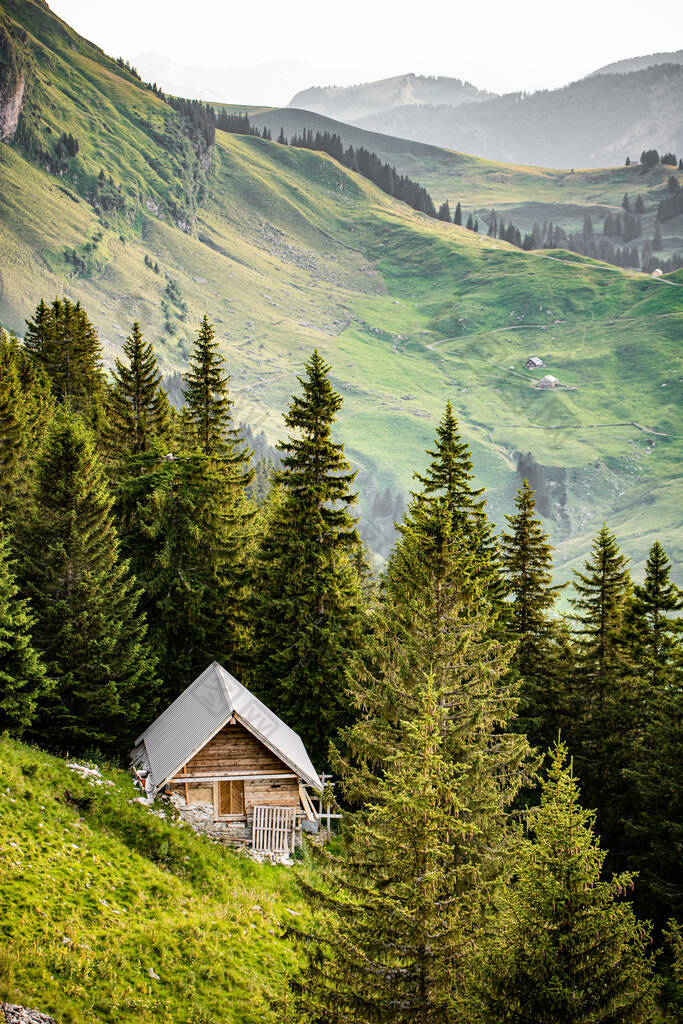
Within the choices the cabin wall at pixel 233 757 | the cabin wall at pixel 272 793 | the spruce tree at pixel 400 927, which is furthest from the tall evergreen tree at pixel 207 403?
the spruce tree at pixel 400 927

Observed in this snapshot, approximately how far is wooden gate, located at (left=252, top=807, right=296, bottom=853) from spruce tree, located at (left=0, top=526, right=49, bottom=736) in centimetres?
817

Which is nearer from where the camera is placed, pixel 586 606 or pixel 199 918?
pixel 199 918

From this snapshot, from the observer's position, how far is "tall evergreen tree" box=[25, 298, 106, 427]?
176 feet

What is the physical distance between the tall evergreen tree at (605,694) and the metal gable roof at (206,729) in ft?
40.6

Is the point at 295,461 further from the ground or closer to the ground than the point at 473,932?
further from the ground

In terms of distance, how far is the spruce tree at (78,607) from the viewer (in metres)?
24.5

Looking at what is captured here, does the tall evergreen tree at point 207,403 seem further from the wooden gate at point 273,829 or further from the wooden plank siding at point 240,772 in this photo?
the wooden gate at point 273,829

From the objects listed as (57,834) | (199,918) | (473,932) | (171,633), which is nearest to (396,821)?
(473,932)

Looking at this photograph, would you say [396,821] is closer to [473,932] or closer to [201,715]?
[473,932]

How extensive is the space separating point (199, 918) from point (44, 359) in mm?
47150

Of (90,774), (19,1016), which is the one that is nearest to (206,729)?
(90,774)

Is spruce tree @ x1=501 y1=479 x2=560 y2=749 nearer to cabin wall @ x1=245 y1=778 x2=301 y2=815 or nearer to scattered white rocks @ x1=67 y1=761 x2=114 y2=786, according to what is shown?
cabin wall @ x1=245 y1=778 x2=301 y2=815

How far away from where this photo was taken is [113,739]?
81.4 ft

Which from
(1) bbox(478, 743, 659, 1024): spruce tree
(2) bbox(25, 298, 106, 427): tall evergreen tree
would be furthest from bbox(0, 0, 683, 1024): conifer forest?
(2) bbox(25, 298, 106, 427): tall evergreen tree
